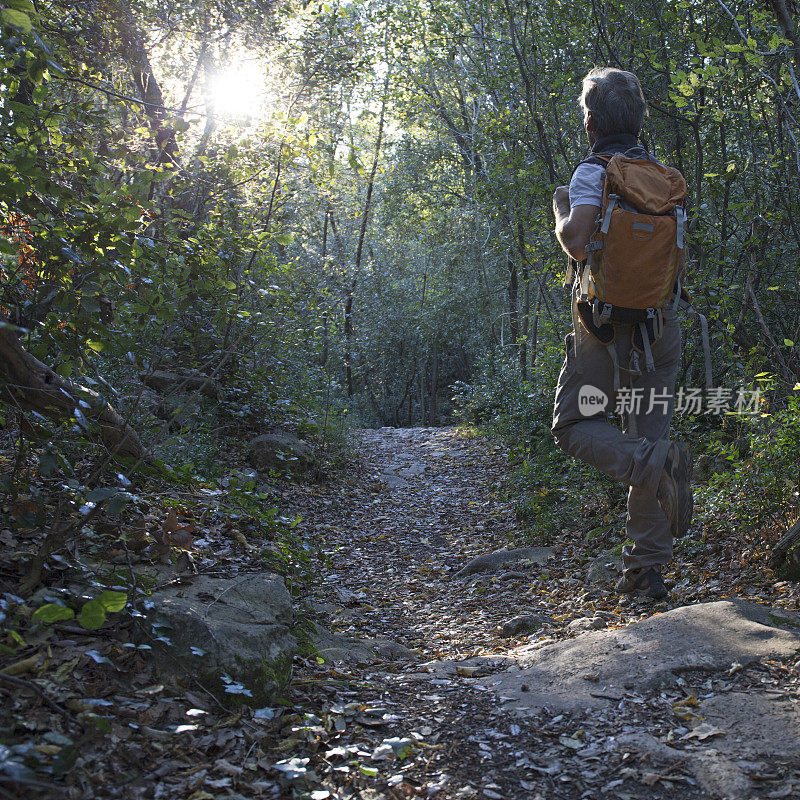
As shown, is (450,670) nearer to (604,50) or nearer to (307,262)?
(604,50)

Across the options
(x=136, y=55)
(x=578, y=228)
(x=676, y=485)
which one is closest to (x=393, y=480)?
(x=136, y=55)

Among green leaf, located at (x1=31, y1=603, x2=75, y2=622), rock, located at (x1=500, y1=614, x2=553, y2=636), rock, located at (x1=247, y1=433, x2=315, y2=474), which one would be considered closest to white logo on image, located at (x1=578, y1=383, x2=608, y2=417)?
rock, located at (x1=500, y1=614, x2=553, y2=636)

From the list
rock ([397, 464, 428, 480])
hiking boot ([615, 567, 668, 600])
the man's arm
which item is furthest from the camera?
rock ([397, 464, 428, 480])

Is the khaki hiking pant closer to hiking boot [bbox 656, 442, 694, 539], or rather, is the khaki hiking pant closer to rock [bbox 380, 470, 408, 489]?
hiking boot [bbox 656, 442, 694, 539]

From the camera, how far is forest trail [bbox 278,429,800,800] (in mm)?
2150

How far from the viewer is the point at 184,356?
340 inches

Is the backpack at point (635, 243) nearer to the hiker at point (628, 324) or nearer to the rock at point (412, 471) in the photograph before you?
the hiker at point (628, 324)

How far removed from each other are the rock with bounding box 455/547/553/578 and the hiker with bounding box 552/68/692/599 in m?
1.56

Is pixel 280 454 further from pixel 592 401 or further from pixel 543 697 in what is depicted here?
pixel 543 697

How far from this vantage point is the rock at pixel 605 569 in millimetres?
4660

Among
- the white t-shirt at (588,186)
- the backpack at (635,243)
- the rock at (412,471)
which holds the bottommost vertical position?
the rock at (412,471)

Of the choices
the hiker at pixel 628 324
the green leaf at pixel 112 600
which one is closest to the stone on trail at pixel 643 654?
the hiker at pixel 628 324

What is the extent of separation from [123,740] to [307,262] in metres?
22.2

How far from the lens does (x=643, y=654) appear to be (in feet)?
9.73
